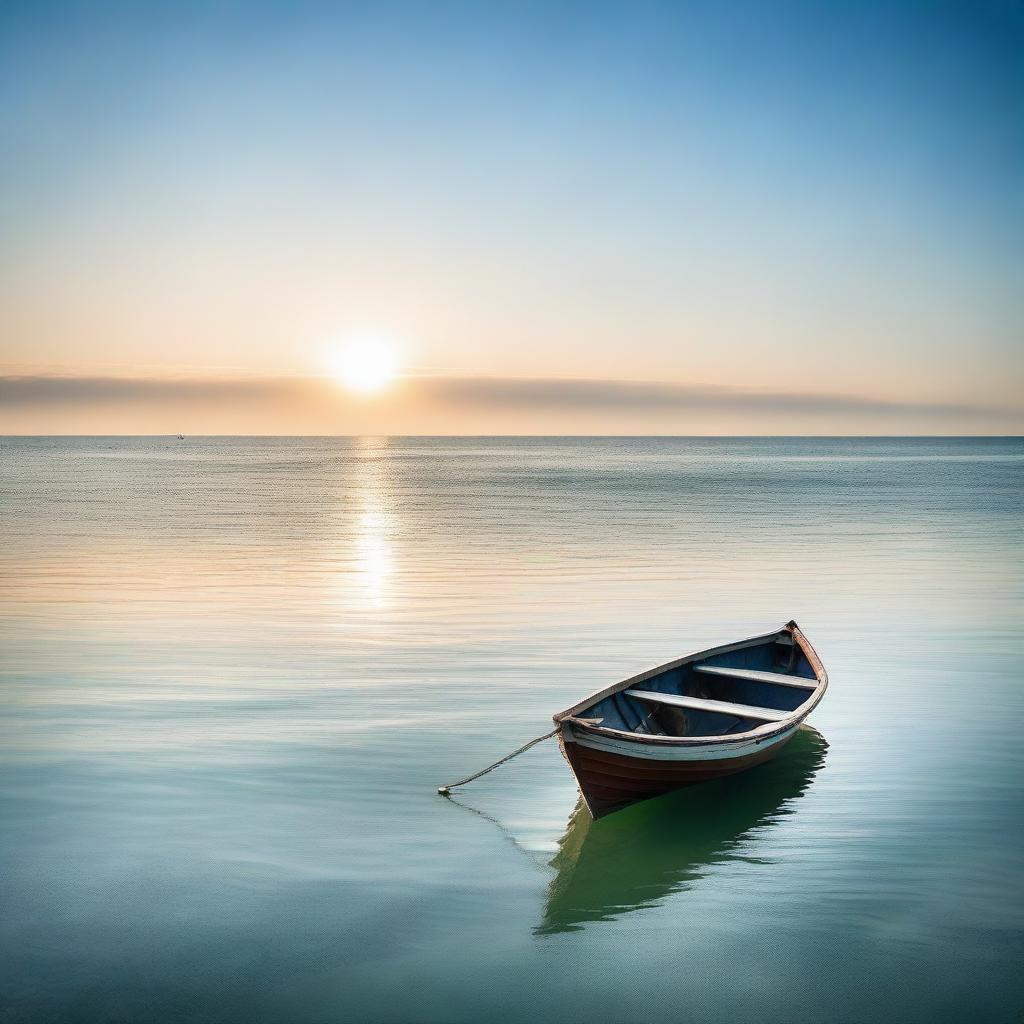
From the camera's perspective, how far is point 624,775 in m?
9.20

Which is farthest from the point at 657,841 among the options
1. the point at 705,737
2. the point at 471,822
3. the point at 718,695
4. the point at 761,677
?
the point at 718,695

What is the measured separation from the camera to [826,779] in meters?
10.9

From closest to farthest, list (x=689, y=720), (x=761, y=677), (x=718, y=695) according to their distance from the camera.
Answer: (x=689, y=720) → (x=761, y=677) → (x=718, y=695)

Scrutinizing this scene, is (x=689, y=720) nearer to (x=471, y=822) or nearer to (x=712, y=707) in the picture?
(x=712, y=707)

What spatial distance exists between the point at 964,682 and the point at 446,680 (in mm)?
8120

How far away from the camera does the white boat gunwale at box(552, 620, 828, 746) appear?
8.82 m

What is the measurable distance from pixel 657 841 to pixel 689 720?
235 centimetres

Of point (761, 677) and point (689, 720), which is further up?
point (761, 677)

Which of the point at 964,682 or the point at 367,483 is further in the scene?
the point at 367,483

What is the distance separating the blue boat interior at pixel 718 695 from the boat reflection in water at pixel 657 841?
0.77 meters

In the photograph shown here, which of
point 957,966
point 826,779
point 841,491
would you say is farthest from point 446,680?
point 841,491

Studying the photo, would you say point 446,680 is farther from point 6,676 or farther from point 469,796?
point 6,676

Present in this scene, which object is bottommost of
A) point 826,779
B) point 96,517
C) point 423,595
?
point 826,779

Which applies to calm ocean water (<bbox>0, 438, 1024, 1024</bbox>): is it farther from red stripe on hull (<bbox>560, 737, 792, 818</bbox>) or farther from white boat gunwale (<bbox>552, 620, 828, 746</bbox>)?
white boat gunwale (<bbox>552, 620, 828, 746</bbox>)
